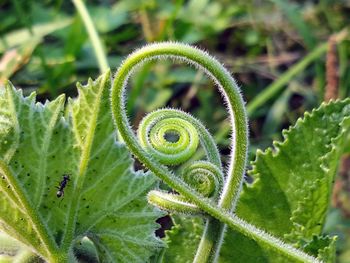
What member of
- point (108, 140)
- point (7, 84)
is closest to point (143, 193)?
point (108, 140)

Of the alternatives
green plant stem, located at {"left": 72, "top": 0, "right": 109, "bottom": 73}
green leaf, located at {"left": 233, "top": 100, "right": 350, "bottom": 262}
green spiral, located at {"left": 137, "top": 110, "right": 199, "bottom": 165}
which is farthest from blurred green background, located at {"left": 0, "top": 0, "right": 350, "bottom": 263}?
green spiral, located at {"left": 137, "top": 110, "right": 199, "bottom": 165}

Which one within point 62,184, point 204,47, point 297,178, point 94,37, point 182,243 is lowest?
point 62,184

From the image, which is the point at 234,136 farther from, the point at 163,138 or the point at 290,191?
the point at 290,191

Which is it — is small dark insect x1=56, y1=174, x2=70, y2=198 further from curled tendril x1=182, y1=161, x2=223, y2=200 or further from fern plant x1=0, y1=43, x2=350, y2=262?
curled tendril x1=182, y1=161, x2=223, y2=200

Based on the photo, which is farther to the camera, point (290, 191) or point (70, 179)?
point (290, 191)

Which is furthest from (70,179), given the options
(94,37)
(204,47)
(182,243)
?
(204,47)

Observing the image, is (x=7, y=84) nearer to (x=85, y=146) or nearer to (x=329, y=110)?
(x=85, y=146)

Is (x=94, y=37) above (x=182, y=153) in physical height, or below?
above
